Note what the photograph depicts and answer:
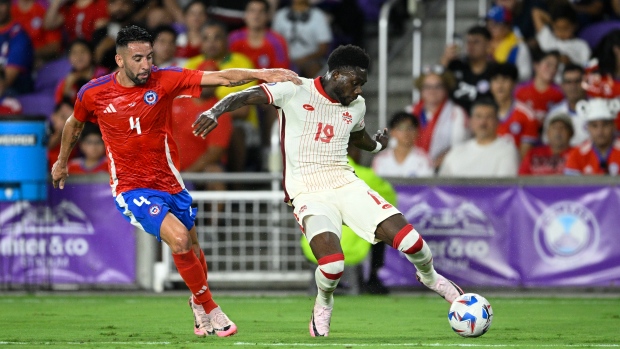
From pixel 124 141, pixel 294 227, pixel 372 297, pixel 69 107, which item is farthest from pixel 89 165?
pixel 124 141

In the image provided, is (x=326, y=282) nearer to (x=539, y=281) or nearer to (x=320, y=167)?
(x=320, y=167)

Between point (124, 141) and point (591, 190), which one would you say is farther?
point (591, 190)

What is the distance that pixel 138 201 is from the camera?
29.9 feet

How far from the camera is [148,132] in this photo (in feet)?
30.5

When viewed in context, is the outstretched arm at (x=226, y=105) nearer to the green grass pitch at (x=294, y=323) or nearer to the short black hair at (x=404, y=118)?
the green grass pitch at (x=294, y=323)

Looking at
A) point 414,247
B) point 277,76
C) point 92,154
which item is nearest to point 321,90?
point 277,76

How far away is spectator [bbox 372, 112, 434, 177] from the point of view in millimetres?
14672

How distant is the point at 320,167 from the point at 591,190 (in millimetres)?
5222

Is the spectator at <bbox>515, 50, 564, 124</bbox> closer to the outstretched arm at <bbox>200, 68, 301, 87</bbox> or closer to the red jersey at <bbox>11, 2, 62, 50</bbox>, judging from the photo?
the outstretched arm at <bbox>200, 68, 301, 87</bbox>

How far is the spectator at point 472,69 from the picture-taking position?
15.7 metres

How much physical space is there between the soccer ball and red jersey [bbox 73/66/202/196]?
252 cm

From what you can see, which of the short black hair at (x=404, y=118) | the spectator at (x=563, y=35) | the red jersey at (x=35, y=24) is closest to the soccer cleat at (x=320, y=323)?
the short black hair at (x=404, y=118)

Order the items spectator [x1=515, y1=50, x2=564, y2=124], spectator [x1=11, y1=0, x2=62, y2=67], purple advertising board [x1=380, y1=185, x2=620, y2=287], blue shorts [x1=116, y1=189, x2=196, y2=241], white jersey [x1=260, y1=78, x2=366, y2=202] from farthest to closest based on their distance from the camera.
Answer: spectator [x1=11, y1=0, x2=62, y2=67], spectator [x1=515, y1=50, x2=564, y2=124], purple advertising board [x1=380, y1=185, x2=620, y2=287], white jersey [x1=260, y1=78, x2=366, y2=202], blue shorts [x1=116, y1=189, x2=196, y2=241]

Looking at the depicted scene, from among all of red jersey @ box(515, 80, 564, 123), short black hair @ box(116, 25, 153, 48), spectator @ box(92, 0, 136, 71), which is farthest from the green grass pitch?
spectator @ box(92, 0, 136, 71)
